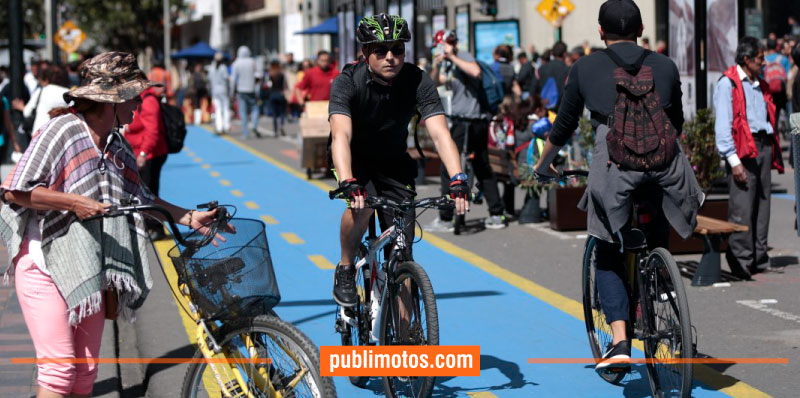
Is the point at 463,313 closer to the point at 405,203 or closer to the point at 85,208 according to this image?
the point at 405,203

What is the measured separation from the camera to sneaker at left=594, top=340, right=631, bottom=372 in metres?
5.68

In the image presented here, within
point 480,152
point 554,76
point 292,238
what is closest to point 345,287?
point 292,238

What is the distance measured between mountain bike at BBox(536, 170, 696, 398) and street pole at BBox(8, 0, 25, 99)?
425 inches

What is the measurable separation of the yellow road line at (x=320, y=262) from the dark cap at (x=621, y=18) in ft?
16.9

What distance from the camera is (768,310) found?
26.6 feet

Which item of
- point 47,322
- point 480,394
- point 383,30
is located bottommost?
point 480,394

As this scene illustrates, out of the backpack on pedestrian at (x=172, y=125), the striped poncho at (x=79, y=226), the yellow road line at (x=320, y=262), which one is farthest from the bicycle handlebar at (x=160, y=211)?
the backpack on pedestrian at (x=172, y=125)

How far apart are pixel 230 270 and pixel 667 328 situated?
6.73ft

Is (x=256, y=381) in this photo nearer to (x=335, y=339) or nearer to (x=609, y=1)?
(x=609, y=1)

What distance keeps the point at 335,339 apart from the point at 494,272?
2.78m

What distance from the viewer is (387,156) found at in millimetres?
5980

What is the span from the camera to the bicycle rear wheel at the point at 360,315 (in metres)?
5.94

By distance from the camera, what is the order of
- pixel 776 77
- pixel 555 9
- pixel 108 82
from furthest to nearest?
pixel 555 9 → pixel 776 77 → pixel 108 82

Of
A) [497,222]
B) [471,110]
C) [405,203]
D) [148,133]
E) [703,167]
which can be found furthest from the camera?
[497,222]
